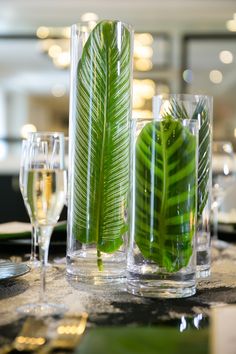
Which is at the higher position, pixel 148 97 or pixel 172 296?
pixel 148 97

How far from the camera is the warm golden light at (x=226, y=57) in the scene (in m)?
5.43

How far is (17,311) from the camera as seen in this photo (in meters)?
0.75

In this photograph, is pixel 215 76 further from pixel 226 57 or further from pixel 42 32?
pixel 42 32

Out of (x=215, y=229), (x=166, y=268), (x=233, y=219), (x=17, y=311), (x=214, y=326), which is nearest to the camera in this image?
(x=214, y=326)

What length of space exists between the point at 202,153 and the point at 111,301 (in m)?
0.36

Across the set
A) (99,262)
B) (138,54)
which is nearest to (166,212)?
(99,262)

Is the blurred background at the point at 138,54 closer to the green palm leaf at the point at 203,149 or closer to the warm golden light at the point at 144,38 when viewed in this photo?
the warm golden light at the point at 144,38

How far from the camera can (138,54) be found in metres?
5.31

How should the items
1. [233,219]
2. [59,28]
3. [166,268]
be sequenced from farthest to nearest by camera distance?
[59,28]
[233,219]
[166,268]

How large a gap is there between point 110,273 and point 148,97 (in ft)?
15.2

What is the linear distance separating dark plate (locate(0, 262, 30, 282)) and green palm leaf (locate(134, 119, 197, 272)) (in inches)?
7.5

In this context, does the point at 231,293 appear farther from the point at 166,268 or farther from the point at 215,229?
the point at 215,229

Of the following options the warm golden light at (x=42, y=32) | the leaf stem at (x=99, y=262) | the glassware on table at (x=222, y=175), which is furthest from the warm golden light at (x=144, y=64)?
the leaf stem at (x=99, y=262)

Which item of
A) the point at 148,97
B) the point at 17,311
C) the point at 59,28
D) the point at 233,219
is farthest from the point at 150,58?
the point at 17,311
